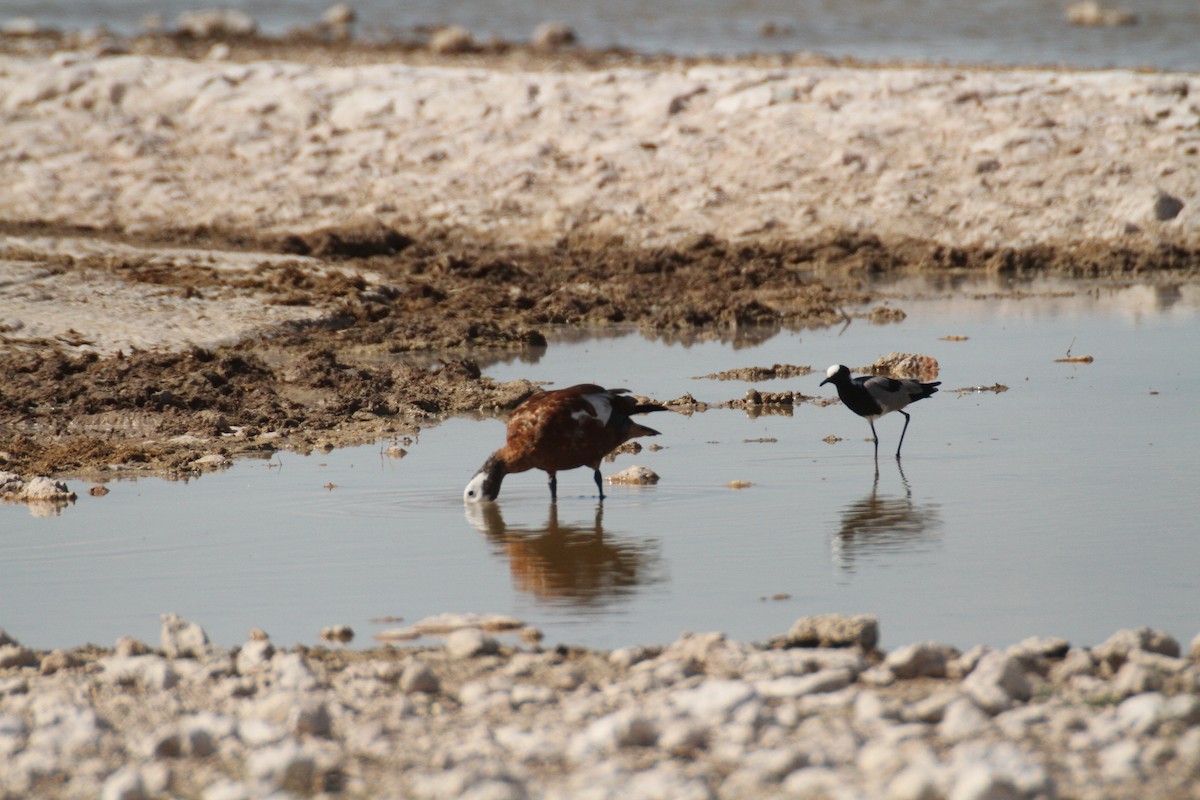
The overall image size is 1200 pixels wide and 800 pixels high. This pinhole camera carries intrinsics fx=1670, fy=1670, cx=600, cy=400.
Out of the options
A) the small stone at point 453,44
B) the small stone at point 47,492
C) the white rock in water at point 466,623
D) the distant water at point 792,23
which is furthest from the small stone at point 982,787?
the distant water at point 792,23

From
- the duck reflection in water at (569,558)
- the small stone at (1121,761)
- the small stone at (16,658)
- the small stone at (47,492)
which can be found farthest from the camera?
the small stone at (47,492)

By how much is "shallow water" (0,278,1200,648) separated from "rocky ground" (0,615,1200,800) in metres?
0.51

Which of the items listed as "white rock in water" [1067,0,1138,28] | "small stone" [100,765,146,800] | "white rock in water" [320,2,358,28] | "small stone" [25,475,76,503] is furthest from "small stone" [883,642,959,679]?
"white rock in water" [320,2,358,28]

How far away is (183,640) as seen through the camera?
5.96 m

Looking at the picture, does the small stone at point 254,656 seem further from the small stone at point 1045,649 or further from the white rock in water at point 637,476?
the white rock in water at point 637,476

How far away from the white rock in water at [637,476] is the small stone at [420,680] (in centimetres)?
365

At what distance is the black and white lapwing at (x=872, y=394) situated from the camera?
31.8 feet

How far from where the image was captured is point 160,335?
13039 mm

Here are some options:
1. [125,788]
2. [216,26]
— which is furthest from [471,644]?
[216,26]

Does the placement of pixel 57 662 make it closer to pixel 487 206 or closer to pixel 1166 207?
pixel 487 206

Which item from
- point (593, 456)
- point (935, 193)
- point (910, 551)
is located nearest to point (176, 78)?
point (935, 193)

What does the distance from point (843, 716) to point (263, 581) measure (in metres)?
3.07

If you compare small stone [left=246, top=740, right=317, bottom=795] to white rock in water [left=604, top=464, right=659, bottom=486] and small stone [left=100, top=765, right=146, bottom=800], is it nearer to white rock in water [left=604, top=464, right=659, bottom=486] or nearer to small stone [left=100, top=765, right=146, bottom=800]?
small stone [left=100, top=765, right=146, bottom=800]

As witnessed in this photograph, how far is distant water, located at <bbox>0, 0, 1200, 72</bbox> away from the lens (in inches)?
1237
